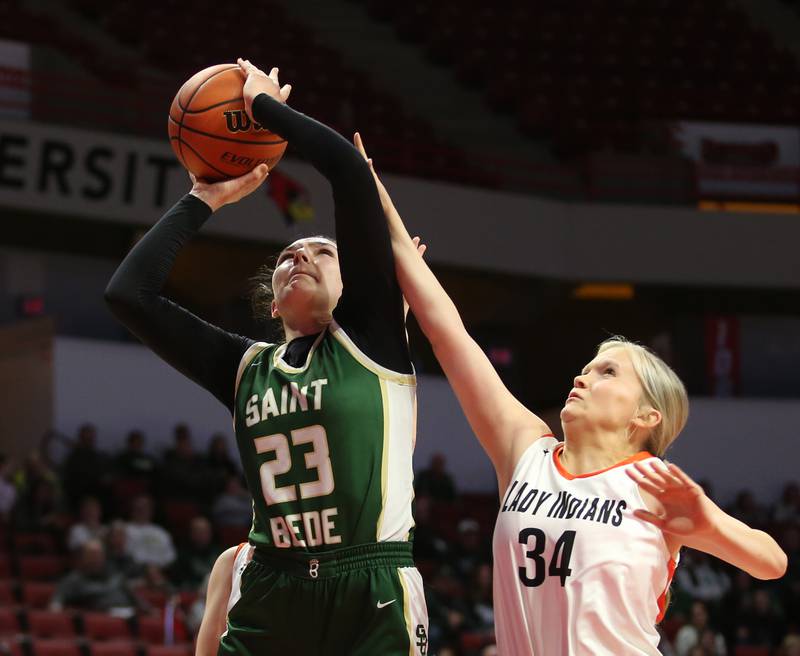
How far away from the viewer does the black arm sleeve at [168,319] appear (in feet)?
10.3

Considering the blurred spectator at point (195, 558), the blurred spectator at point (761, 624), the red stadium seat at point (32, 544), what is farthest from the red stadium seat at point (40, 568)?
the blurred spectator at point (761, 624)

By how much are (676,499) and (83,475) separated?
9205mm

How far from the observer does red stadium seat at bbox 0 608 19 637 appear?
879 cm

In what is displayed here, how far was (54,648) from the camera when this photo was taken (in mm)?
8391

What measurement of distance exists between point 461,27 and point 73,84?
6715 millimetres

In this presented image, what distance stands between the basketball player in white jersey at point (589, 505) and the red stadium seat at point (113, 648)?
5803 mm

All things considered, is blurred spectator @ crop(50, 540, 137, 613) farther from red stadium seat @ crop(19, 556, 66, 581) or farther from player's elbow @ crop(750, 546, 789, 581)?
player's elbow @ crop(750, 546, 789, 581)

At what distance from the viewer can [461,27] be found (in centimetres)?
1903

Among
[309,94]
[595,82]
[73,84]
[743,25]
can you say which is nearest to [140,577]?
[73,84]

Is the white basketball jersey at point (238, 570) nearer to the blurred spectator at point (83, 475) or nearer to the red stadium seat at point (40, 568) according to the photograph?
the red stadium seat at point (40, 568)

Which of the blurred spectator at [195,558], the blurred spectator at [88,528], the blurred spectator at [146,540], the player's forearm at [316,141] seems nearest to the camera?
the player's forearm at [316,141]

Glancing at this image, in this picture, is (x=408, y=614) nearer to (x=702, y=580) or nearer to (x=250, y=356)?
(x=250, y=356)

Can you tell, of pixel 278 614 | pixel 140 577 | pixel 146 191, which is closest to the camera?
pixel 278 614

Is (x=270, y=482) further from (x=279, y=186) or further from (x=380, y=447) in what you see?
(x=279, y=186)
